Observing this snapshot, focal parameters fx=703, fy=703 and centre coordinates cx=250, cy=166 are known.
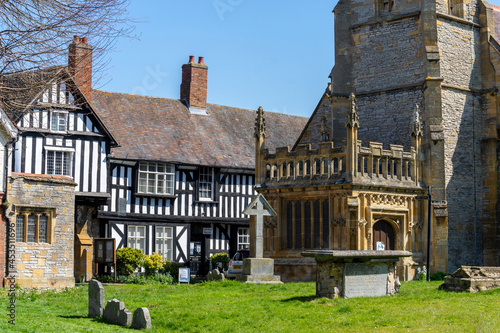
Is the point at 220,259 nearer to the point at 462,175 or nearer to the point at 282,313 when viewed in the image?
the point at 462,175

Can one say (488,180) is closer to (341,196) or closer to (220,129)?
(341,196)

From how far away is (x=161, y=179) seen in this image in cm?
3262

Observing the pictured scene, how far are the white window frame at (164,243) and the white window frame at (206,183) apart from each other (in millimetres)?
2375

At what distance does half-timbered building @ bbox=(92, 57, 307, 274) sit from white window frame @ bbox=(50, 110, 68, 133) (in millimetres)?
2584

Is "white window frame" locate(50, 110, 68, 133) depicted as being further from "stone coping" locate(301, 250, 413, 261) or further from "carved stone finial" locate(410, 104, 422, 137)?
"stone coping" locate(301, 250, 413, 261)

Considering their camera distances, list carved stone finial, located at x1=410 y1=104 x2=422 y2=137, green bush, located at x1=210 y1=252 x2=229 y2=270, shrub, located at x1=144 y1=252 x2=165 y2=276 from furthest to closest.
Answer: green bush, located at x1=210 y1=252 x2=229 y2=270
shrub, located at x1=144 y1=252 x2=165 y2=276
carved stone finial, located at x1=410 y1=104 x2=422 y2=137

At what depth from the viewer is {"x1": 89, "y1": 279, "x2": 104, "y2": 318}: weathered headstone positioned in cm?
1445

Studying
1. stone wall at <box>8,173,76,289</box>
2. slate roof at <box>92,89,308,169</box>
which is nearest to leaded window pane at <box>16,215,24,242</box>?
stone wall at <box>8,173,76,289</box>

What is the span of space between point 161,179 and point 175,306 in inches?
694

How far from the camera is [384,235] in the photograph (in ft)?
78.5

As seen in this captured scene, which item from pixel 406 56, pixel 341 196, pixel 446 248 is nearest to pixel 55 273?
pixel 341 196

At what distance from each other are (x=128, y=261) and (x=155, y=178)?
15.8 feet

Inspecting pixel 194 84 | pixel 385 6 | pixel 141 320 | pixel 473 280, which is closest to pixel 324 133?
pixel 385 6

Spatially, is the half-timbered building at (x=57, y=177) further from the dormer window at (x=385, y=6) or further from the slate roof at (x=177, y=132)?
the dormer window at (x=385, y=6)
